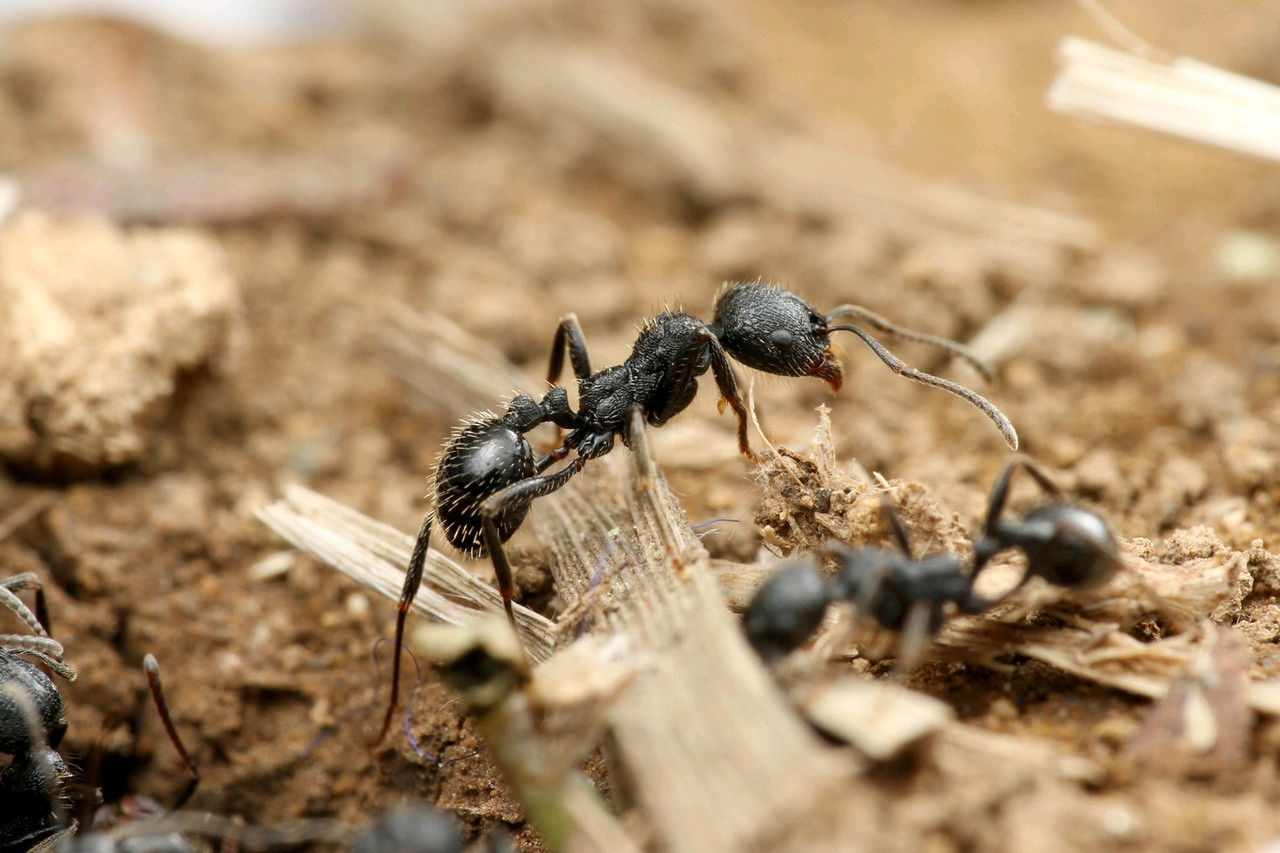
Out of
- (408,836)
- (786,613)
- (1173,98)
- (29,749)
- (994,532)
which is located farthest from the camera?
(1173,98)

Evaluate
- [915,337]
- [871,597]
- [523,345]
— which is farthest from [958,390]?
[523,345]

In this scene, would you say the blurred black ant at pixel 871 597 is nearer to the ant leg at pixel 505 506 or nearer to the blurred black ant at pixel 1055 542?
the blurred black ant at pixel 1055 542

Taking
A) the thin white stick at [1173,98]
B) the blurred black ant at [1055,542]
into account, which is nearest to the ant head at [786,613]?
the blurred black ant at [1055,542]

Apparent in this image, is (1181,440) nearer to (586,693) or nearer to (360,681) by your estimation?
(586,693)

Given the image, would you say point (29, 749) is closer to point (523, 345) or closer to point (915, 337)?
point (523, 345)

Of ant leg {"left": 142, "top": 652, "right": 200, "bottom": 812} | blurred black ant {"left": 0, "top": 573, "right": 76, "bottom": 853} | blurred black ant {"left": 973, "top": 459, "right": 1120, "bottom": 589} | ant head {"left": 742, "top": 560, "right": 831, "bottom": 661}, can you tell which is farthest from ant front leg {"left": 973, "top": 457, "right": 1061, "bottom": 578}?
blurred black ant {"left": 0, "top": 573, "right": 76, "bottom": 853}

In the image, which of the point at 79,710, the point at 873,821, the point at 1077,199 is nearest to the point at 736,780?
the point at 873,821
